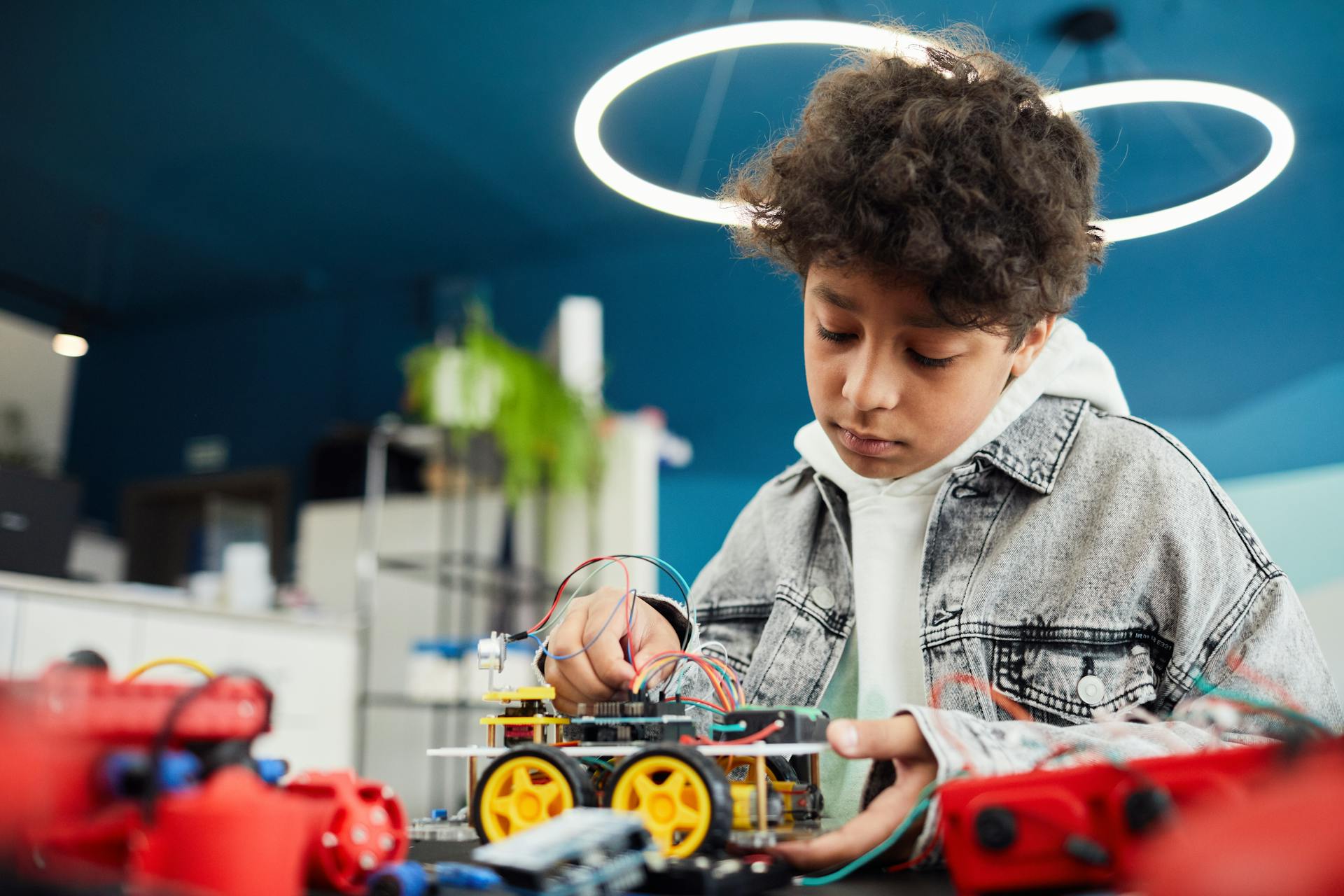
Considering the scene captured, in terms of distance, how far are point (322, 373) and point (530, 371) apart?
2324 millimetres

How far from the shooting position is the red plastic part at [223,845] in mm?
423

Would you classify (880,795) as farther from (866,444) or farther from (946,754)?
(866,444)

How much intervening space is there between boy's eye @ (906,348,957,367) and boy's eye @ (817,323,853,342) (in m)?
0.06

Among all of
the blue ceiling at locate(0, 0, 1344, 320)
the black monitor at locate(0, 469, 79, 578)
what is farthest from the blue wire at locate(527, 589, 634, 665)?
the blue ceiling at locate(0, 0, 1344, 320)

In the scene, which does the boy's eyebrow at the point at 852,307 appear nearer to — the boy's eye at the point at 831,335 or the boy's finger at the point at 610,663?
the boy's eye at the point at 831,335

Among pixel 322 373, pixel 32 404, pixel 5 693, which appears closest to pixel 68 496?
pixel 5 693

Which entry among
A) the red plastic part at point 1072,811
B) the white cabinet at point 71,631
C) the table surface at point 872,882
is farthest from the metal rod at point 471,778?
the white cabinet at point 71,631

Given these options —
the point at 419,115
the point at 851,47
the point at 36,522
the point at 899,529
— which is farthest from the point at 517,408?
the point at 899,529

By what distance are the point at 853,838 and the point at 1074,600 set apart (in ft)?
1.37

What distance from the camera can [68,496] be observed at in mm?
2498

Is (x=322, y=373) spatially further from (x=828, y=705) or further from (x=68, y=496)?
(x=828, y=705)

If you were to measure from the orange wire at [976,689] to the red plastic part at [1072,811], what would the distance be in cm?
38

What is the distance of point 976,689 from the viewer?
3.00 feet

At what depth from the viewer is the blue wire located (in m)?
0.85
